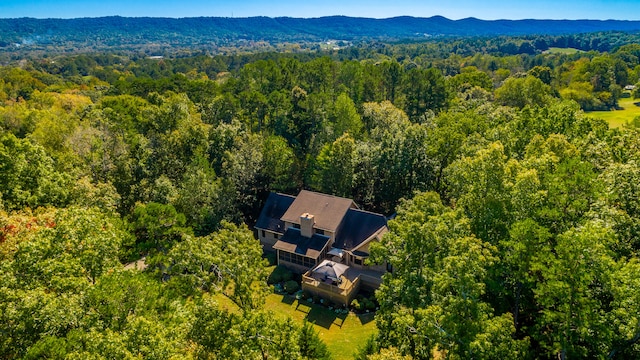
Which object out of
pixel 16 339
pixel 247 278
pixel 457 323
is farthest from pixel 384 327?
pixel 16 339

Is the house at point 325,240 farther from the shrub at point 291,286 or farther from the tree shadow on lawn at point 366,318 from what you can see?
the tree shadow on lawn at point 366,318

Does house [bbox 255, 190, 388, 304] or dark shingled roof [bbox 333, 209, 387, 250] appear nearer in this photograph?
house [bbox 255, 190, 388, 304]

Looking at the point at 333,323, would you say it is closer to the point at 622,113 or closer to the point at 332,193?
the point at 332,193

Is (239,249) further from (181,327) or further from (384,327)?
(384,327)

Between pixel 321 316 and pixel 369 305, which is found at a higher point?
pixel 369 305

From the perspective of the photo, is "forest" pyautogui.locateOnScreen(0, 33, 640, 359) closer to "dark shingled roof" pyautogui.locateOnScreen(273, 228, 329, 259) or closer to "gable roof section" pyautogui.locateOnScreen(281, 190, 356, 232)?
"gable roof section" pyautogui.locateOnScreen(281, 190, 356, 232)

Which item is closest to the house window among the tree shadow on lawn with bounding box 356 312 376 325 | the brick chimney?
the brick chimney

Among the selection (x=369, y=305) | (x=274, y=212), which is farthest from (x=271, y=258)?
(x=369, y=305)
